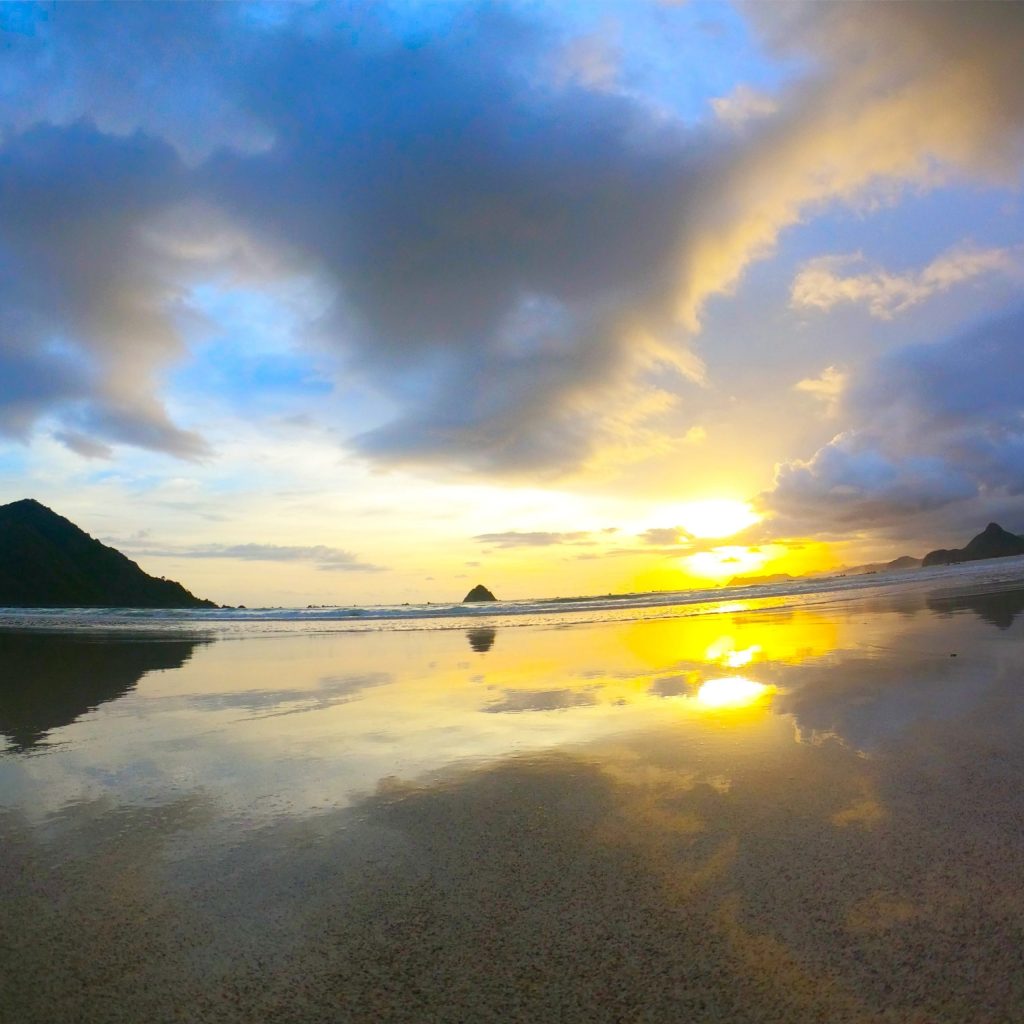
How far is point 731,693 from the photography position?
24.8ft

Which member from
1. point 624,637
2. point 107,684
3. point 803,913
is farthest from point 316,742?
point 624,637

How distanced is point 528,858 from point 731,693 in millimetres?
4911

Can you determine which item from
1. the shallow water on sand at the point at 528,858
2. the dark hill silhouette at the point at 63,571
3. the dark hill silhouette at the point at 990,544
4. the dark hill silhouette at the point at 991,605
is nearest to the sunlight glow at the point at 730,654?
the shallow water on sand at the point at 528,858

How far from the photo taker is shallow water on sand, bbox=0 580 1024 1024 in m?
2.24

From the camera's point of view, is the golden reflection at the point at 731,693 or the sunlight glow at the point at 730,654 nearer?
the golden reflection at the point at 731,693

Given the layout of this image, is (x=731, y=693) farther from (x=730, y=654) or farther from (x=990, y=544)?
(x=990, y=544)

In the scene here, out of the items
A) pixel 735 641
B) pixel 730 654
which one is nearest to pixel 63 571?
pixel 735 641

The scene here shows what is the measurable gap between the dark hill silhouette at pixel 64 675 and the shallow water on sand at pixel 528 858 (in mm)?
218

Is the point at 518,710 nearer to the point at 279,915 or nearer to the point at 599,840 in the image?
the point at 599,840

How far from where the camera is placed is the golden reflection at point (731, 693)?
6964 mm

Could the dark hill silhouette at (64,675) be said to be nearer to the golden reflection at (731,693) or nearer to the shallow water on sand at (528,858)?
the shallow water on sand at (528,858)

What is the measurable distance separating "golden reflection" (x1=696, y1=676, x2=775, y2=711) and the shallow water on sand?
0.08 metres

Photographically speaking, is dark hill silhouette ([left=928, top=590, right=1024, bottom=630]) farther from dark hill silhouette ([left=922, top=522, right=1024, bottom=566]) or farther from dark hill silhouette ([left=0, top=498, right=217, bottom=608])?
dark hill silhouette ([left=922, top=522, right=1024, bottom=566])

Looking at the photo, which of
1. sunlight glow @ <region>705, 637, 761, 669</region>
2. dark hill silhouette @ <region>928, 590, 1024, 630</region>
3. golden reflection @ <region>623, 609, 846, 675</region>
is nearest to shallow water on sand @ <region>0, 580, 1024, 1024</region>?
sunlight glow @ <region>705, 637, 761, 669</region>
